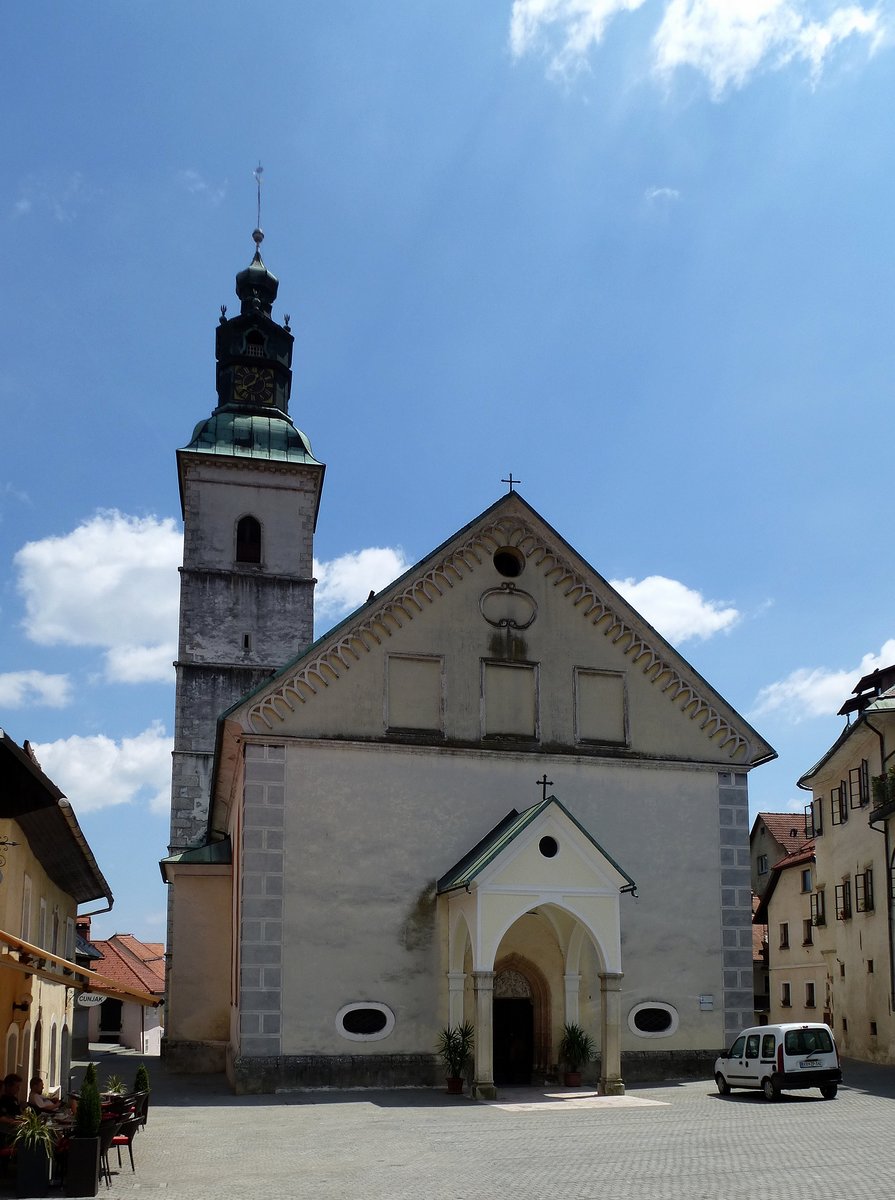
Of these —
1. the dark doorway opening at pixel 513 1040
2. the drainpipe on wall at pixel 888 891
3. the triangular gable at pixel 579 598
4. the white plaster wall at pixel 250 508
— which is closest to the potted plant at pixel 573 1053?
the dark doorway opening at pixel 513 1040

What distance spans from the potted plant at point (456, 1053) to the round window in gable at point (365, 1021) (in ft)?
4.16

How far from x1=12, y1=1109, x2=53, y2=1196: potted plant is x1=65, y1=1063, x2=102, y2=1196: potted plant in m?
0.24

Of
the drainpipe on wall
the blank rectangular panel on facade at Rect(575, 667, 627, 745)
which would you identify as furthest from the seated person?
the drainpipe on wall

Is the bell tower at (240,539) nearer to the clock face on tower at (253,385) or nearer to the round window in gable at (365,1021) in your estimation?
the clock face on tower at (253,385)

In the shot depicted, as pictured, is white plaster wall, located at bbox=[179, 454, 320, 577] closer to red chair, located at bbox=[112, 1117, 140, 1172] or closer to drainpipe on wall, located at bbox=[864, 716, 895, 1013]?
drainpipe on wall, located at bbox=[864, 716, 895, 1013]

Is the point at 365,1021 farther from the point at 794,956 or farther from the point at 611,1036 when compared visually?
the point at 794,956

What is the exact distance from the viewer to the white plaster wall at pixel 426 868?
26.1 meters

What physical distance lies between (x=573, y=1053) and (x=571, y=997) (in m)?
1.22

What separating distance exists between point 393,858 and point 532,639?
619 centimetres

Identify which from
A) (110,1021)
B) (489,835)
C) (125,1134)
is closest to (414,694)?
(489,835)

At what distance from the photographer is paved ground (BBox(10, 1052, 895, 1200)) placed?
45.3 feet

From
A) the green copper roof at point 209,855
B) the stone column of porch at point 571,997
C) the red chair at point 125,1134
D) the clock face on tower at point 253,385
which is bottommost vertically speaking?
the red chair at point 125,1134

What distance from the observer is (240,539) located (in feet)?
177

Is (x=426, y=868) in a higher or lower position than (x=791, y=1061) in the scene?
higher
